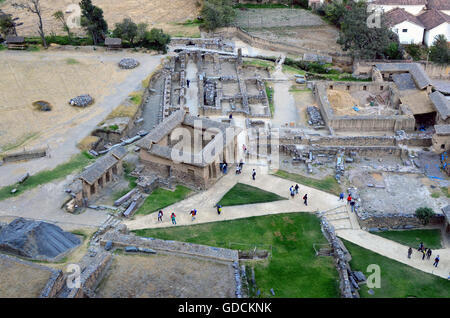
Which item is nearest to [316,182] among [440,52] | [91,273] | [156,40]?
[91,273]

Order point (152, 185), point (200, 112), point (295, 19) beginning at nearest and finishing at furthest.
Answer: point (152, 185)
point (200, 112)
point (295, 19)

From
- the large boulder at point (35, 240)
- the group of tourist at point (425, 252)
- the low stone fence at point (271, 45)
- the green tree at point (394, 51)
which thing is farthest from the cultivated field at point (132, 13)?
the group of tourist at point (425, 252)

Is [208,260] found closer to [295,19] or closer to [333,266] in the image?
[333,266]

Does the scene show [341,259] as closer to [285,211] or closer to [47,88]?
[285,211]

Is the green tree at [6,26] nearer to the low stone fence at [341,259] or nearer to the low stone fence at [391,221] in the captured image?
the low stone fence at [341,259]

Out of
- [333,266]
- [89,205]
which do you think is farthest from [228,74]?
[333,266]

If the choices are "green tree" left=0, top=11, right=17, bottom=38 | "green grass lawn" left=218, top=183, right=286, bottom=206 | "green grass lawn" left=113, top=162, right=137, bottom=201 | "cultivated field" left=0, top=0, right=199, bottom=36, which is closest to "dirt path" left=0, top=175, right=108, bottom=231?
"green grass lawn" left=113, top=162, right=137, bottom=201
